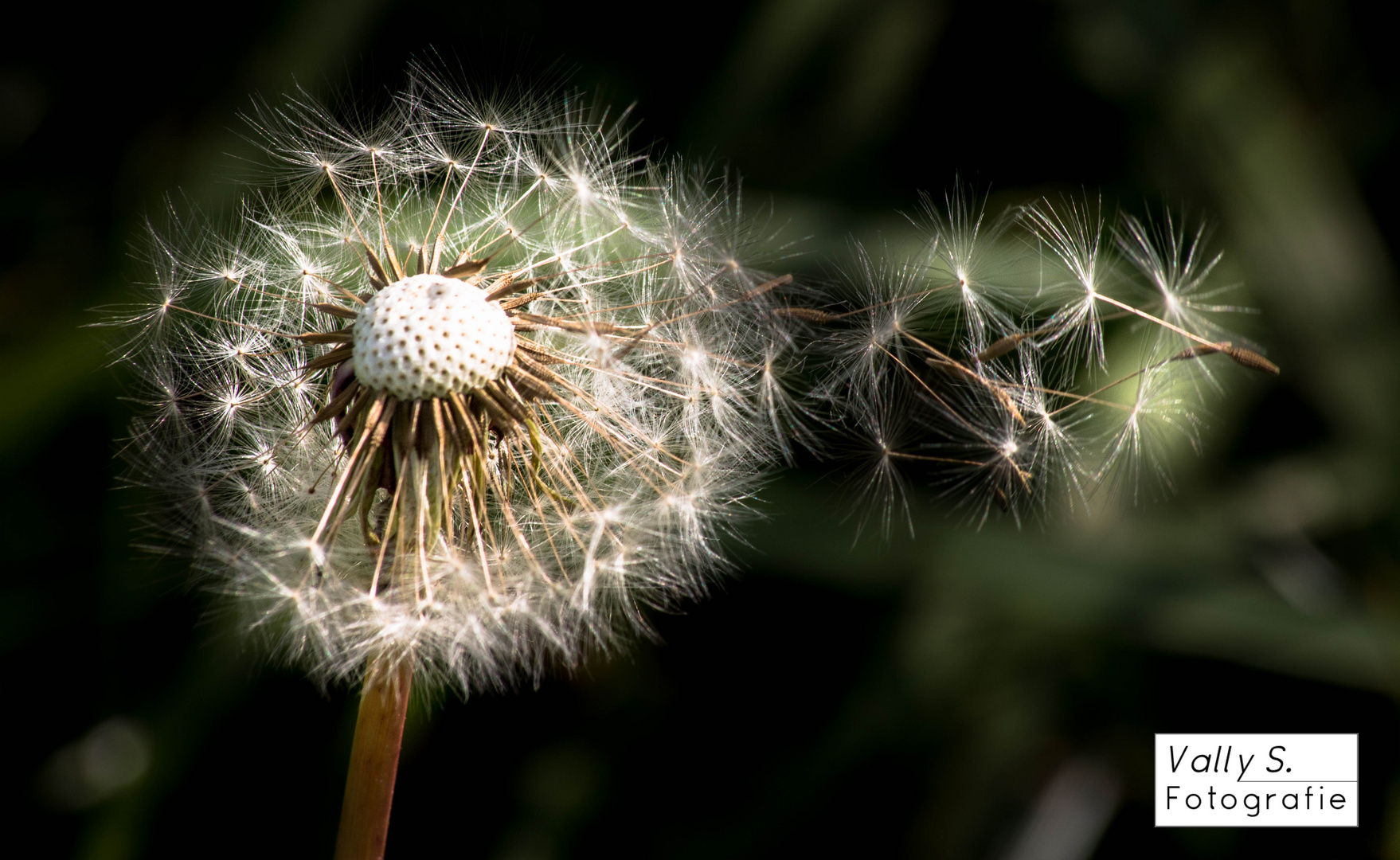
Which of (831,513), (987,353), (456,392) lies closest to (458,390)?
(456,392)

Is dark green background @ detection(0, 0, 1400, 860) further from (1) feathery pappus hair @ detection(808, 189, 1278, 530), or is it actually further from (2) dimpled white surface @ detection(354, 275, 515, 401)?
(2) dimpled white surface @ detection(354, 275, 515, 401)

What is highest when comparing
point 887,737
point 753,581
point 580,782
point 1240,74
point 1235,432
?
point 1240,74

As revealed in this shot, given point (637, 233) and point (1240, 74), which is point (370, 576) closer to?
point (637, 233)

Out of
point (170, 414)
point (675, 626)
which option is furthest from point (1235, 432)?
point (170, 414)

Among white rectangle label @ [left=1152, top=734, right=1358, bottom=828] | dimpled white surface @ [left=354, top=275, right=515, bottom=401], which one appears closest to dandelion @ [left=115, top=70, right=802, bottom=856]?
dimpled white surface @ [left=354, top=275, right=515, bottom=401]

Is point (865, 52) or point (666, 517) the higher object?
point (865, 52)

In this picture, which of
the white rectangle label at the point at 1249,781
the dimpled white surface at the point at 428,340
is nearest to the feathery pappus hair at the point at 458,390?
the dimpled white surface at the point at 428,340

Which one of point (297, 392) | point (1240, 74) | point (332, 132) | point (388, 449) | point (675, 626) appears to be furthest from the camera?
point (675, 626)
